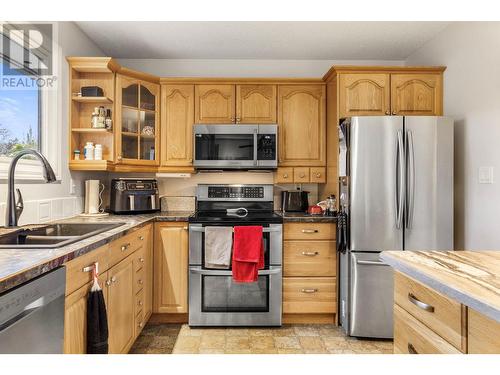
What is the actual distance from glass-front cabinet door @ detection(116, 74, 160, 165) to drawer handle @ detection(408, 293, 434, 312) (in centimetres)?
241

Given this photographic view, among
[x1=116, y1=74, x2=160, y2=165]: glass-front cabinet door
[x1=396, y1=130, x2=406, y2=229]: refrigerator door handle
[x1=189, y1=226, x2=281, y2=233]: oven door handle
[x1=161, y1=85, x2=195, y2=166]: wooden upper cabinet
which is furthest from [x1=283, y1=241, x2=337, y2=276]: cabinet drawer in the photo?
[x1=116, y1=74, x2=160, y2=165]: glass-front cabinet door

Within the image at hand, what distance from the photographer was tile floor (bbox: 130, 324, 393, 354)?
2365 mm

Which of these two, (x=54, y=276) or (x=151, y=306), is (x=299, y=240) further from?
(x=54, y=276)

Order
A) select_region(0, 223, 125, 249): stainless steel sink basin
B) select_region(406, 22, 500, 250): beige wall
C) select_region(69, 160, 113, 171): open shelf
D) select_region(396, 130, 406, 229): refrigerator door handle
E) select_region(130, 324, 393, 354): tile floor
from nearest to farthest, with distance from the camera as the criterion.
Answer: select_region(0, 223, 125, 249): stainless steel sink basin
select_region(406, 22, 500, 250): beige wall
select_region(130, 324, 393, 354): tile floor
select_region(396, 130, 406, 229): refrigerator door handle
select_region(69, 160, 113, 171): open shelf

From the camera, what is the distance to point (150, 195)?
120 inches

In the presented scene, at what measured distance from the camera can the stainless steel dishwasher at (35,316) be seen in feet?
2.98

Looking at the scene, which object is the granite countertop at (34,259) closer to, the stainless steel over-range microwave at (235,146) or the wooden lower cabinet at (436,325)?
the wooden lower cabinet at (436,325)

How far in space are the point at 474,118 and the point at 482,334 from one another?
211 cm

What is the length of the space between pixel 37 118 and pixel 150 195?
105 cm

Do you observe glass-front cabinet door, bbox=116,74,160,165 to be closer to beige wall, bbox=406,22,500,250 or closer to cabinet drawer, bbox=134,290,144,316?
cabinet drawer, bbox=134,290,144,316

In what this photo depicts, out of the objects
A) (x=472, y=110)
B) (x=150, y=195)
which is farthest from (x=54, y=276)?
(x=472, y=110)

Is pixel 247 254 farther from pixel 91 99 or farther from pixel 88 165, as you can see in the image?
pixel 91 99

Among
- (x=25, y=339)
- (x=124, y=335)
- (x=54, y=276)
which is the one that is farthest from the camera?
(x=124, y=335)

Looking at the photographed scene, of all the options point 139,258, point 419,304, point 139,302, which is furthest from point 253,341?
point 419,304
